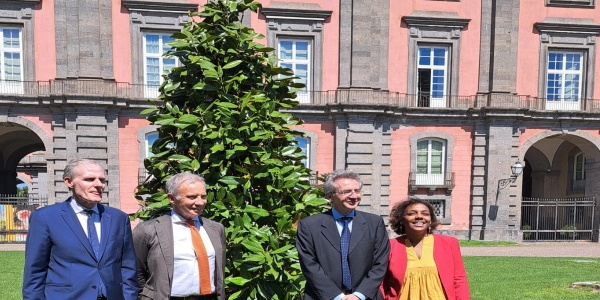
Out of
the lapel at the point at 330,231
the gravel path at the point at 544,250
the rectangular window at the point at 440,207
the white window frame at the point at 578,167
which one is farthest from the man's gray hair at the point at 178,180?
the white window frame at the point at 578,167

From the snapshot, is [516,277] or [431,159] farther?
[431,159]

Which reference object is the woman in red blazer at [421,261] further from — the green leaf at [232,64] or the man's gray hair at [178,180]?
the green leaf at [232,64]

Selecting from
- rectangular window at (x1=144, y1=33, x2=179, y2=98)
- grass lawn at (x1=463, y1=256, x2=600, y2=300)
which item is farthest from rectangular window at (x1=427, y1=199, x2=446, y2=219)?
rectangular window at (x1=144, y1=33, x2=179, y2=98)

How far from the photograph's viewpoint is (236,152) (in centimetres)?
358

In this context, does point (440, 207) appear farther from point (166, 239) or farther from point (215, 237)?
point (166, 239)

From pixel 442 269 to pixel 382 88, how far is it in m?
15.8

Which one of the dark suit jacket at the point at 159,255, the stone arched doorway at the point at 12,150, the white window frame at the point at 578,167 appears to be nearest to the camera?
the dark suit jacket at the point at 159,255

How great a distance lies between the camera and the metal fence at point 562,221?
2009 cm

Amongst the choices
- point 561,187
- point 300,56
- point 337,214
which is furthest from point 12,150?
point 561,187

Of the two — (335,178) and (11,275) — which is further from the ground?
(335,178)

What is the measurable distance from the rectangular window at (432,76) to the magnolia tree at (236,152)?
16.7 meters

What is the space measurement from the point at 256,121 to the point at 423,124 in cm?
1692

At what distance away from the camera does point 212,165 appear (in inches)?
140

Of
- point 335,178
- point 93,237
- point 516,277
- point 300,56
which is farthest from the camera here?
point 300,56
